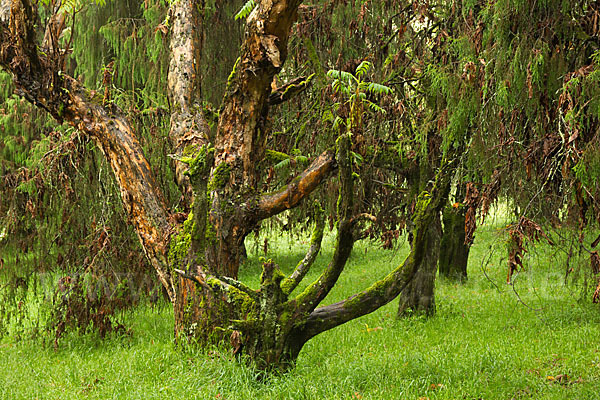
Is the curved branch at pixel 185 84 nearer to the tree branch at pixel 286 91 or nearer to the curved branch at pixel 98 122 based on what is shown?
the curved branch at pixel 98 122

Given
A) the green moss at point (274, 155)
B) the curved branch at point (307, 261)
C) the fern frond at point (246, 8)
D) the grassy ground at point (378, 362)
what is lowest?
the grassy ground at point (378, 362)

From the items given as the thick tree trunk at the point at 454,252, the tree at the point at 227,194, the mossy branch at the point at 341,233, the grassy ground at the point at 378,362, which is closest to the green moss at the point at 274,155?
the tree at the point at 227,194

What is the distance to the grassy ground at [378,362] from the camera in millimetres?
5141

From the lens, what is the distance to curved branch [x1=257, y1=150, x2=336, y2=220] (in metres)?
6.21

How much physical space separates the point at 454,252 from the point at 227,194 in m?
7.67

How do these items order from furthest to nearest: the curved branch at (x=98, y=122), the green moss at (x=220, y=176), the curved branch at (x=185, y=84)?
the curved branch at (x=185, y=84) < the green moss at (x=220, y=176) < the curved branch at (x=98, y=122)

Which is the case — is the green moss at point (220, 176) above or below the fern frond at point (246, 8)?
below

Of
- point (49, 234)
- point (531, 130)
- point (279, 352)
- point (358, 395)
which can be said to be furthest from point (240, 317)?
point (49, 234)

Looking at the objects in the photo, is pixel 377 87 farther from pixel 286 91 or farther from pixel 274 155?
pixel 274 155

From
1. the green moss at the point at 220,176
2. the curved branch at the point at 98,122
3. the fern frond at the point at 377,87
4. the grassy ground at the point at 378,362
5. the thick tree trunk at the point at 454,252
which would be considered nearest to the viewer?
the grassy ground at the point at 378,362

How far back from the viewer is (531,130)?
15.3ft

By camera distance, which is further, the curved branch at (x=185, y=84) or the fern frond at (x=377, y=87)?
the curved branch at (x=185, y=84)

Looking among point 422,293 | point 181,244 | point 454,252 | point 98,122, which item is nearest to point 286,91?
point 181,244

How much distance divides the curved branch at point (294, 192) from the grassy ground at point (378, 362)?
5.27 ft
